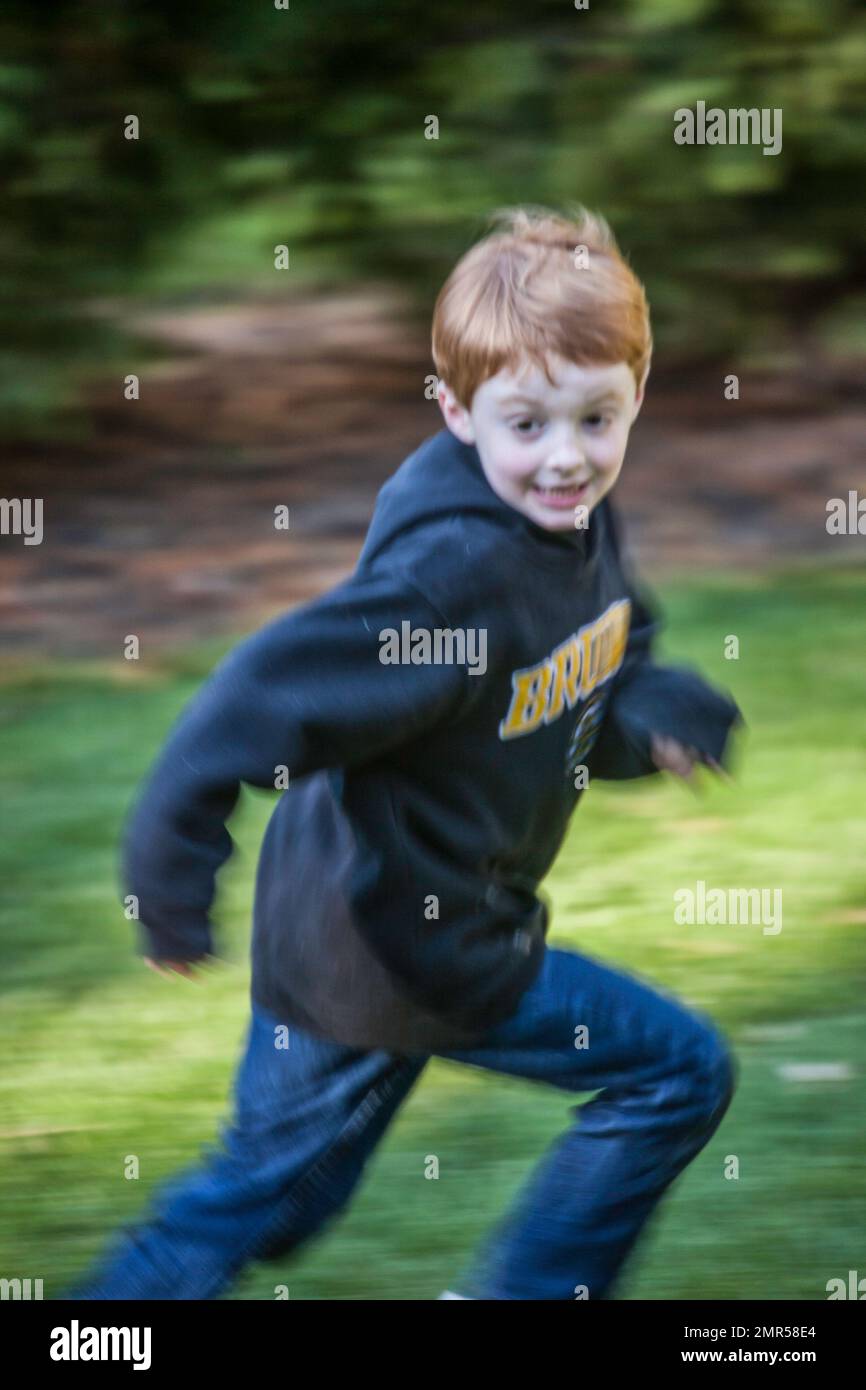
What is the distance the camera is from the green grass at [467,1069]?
10.1 ft

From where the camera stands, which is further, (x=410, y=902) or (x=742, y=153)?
(x=742, y=153)

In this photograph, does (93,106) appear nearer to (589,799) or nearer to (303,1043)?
(589,799)

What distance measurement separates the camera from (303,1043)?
2.53 meters

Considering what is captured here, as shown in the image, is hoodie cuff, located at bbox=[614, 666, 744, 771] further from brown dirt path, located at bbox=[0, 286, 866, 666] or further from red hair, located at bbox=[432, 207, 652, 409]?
brown dirt path, located at bbox=[0, 286, 866, 666]

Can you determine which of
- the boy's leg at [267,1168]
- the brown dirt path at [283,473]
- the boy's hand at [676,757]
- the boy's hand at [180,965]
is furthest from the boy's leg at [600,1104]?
the brown dirt path at [283,473]

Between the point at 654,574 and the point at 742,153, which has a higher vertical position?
the point at 742,153

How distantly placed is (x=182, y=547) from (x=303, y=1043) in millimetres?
4101

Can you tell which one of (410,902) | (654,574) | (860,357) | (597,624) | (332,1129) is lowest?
(332,1129)

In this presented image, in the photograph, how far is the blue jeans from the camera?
99.7 inches

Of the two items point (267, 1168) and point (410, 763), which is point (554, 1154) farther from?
point (410, 763)

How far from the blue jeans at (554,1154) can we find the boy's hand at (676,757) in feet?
0.93

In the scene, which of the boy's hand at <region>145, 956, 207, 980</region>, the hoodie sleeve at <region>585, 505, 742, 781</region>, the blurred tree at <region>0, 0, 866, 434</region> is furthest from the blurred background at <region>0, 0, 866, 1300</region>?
the boy's hand at <region>145, 956, 207, 980</region>

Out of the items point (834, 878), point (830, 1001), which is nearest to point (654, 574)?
point (834, 878)

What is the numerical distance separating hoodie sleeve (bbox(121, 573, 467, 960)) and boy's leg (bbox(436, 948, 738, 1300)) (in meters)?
0.48
